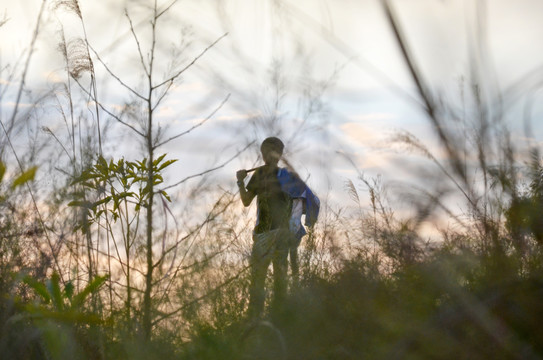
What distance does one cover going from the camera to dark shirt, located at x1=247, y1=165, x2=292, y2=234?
2.25 metres

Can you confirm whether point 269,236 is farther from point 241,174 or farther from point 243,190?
point 241,174

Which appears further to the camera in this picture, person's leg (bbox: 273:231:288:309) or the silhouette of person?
person's leg (bbox: 273:231:288:309)

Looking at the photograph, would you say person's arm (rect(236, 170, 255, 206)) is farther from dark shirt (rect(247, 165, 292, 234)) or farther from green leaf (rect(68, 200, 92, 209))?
green leaf (rect(68, 200, 92, 209))

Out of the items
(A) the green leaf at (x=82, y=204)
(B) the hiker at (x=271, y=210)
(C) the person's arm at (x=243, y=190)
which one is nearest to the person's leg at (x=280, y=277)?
(B) the hiker at (x=271, y=210)

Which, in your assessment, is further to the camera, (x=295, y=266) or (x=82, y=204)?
(x=295, y=266)

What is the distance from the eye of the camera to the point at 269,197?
3027 mm

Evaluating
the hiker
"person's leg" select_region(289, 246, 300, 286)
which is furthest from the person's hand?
"person's leg" select_region(289, 246, 300, 286)

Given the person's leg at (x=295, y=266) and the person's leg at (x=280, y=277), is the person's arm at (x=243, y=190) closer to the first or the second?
the person's leg at (x=280, y=277)

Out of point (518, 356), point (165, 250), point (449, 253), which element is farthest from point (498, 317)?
point (165, 250)

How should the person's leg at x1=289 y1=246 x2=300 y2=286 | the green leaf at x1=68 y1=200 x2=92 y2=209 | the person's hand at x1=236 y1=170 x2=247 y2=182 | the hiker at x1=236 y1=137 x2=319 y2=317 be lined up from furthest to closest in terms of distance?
1. the person's leg at x1=289 y1=246 x2=300 y2=286
2. the green leaf at x1=68 y1=200 x2=92 y2=209
3. the person's hand at x1=236 y1=170 x2=247 y2=182
4. the hiker at x1=236 y1=137 x2=319 y2=317

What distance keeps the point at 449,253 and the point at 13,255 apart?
Result: 190 centimetres

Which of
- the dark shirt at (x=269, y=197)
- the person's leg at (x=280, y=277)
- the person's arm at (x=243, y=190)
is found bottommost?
the person's leg at (x=280, y=277)

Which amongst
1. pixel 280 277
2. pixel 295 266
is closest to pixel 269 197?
pixel 280 277

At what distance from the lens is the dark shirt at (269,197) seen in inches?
88.7
